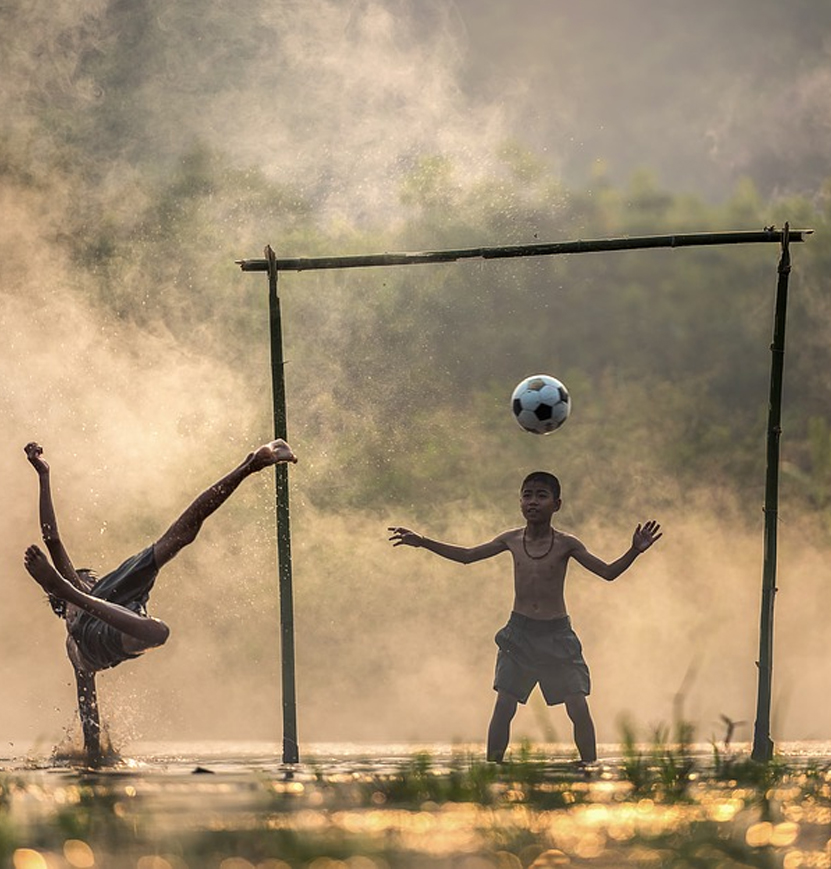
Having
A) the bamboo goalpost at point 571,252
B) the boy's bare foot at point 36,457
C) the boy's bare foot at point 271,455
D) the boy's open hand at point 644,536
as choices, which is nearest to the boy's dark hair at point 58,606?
the boy's bare foot at point 36,457

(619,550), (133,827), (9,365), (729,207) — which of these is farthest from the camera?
(729,207)

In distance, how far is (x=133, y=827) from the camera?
5.10 meters

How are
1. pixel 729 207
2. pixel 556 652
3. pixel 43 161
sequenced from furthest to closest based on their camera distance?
pixel 729 207, pixel 43 161, pixel 556 652

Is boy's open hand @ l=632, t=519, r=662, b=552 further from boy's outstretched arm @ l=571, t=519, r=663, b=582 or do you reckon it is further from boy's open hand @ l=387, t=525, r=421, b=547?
boy's open hand @ l=387, t=525, r=421, b=547

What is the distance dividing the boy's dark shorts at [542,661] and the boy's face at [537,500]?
648mm

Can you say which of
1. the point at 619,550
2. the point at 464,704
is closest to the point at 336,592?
the point at 464,704

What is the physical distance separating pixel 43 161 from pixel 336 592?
831cm

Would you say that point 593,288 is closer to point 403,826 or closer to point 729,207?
point 729,207

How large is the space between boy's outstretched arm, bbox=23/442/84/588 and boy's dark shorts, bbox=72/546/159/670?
0.62 feet

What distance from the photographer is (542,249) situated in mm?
9953

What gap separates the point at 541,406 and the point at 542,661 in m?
1.62

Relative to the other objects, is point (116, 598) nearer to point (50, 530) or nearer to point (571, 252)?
point (50, 530)

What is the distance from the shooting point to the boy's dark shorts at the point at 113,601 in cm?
909

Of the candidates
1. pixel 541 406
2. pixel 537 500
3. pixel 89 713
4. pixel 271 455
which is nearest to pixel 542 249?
pixel 541 406
